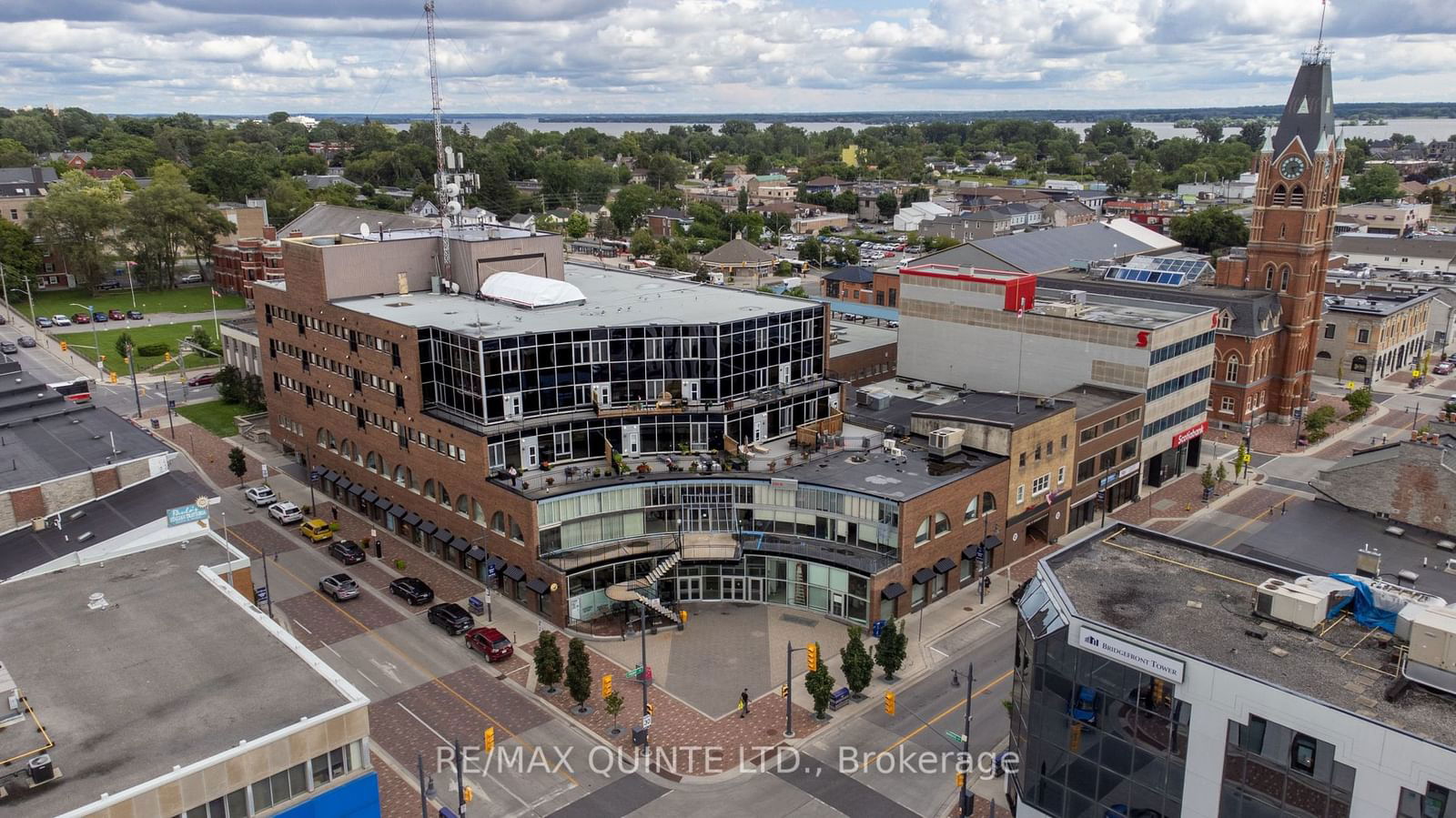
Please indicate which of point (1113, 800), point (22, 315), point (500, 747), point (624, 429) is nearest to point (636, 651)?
point (500, 747)

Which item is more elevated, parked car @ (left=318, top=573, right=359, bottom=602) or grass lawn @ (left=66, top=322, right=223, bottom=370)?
grass lawn @ (left=66, top=322, right=223, bottom=370)

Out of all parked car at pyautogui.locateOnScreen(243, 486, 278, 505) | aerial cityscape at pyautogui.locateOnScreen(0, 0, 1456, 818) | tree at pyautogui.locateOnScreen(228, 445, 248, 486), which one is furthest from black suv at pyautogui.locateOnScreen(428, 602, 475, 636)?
tree at pyautogui.locateOnScreen(228, 445, 248, 486)

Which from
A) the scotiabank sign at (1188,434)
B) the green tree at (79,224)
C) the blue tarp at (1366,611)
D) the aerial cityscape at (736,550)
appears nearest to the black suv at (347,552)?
the aerial cityscape at (736,550)

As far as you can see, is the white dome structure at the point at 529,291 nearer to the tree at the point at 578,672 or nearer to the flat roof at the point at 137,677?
the flat roof at the point at 137,677

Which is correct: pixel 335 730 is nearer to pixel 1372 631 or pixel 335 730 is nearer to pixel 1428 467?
pixel 1372 631

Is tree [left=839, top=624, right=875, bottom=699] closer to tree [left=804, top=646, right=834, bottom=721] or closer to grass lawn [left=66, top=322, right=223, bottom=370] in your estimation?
tree [left=804, top=646, right=834, bottom=721]

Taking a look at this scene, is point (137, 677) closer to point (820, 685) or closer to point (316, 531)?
point (820, 685)
